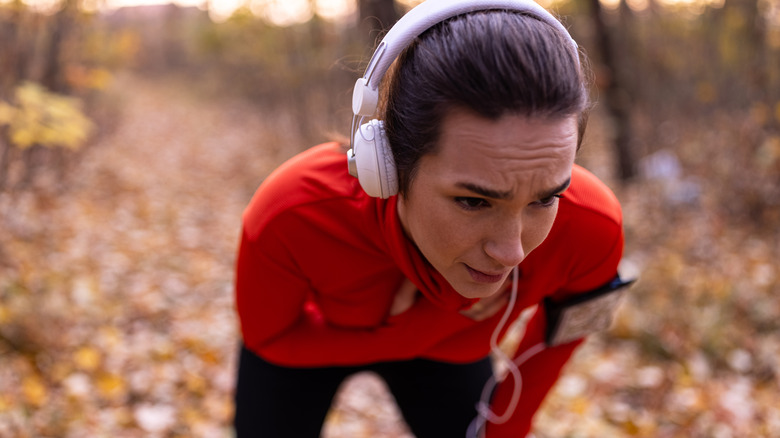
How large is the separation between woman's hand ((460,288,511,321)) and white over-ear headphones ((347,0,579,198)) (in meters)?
0.51

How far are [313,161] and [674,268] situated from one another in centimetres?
361

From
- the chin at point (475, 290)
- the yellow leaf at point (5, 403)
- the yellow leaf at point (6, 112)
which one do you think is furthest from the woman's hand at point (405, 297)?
the yellow leaf at point (6, 112)

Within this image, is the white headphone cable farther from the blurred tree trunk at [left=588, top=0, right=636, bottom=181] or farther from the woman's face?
the blurred tree trunk at [left=588, top=0, right=636, bottom=181]

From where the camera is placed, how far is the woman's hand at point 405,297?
60.6 inches

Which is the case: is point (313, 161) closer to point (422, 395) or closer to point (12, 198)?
point (422, 395)

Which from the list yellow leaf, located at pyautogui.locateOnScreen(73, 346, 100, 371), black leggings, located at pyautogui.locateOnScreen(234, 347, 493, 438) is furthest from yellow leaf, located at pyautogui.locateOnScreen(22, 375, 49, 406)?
black leggings, located at pyautogui.locateOnScreen(234, 347, 493, 438)

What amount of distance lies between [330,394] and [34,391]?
1.78 metres

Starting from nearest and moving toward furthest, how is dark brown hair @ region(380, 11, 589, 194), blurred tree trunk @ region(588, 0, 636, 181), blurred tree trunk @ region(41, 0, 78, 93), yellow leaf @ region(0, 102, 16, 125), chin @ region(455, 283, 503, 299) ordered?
dark brown hair @ region(380, 11, 589, 194)
chin @ region(455, 283, 503, 299)
yellow leaf @ region(0, 102, 16, 125)
blurred tree trunk @ region(41, 0, 78, 93)
blurred tree trunk @ region(588, 0, 636, 181)

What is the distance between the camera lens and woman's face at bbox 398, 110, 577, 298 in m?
1.00

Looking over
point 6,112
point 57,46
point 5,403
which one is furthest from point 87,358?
point 57,46

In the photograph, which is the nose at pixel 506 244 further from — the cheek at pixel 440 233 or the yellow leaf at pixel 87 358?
the yellow leaf at pixel 87 358

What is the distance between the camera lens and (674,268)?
4.26 meters

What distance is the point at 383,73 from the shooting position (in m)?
1.15

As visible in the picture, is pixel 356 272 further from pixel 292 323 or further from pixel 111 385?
pixel 111 385
